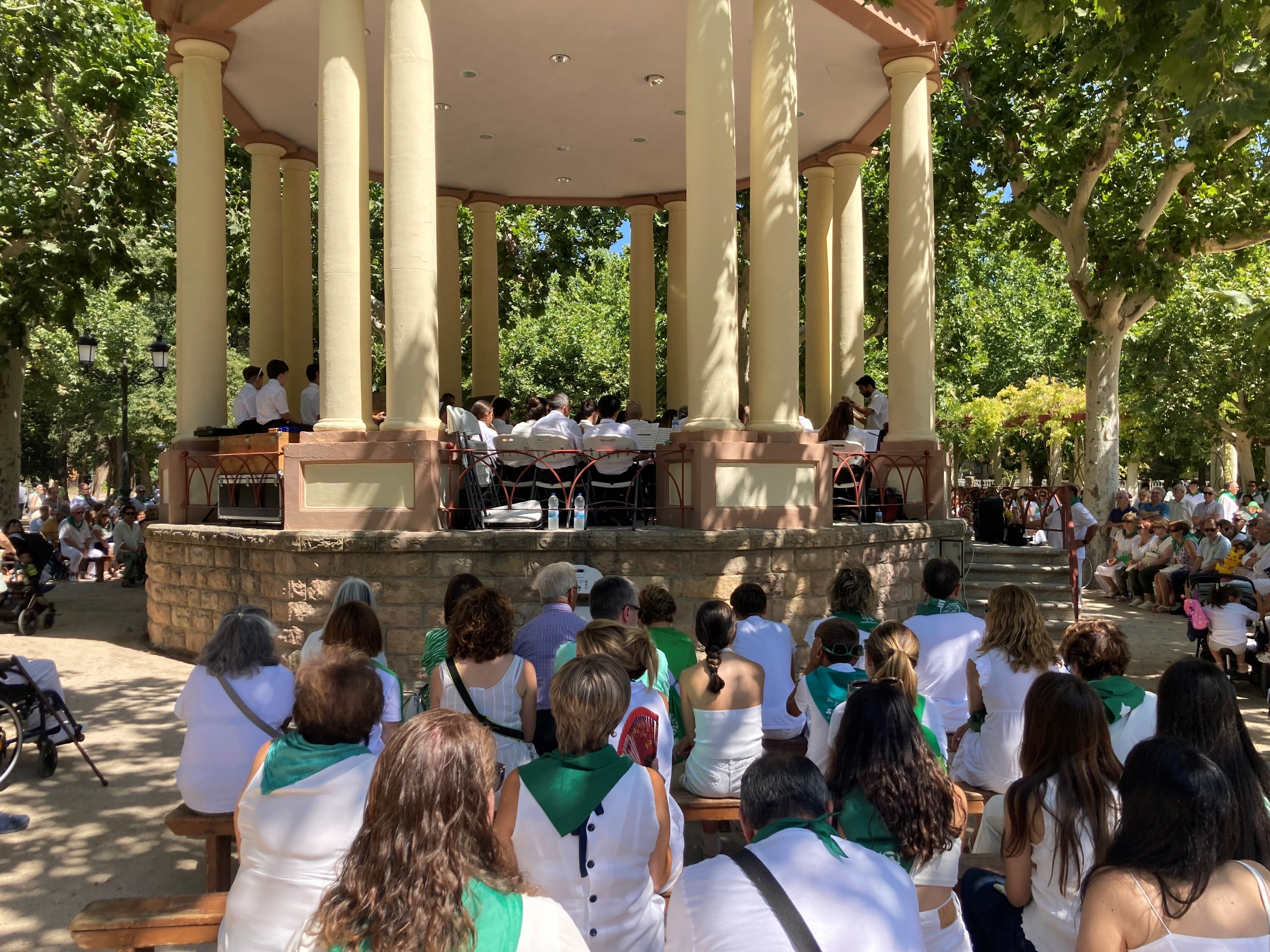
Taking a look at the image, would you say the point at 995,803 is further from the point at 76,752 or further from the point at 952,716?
the point at 76,752

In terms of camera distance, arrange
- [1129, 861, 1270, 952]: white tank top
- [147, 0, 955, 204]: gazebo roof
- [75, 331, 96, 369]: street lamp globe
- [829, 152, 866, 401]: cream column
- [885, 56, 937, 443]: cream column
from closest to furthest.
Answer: [1129, 861, 1270, 952]: white tank top, [147, 0, 955, 204]: gazebo roof, [885, 56, 937, 443]: cream column, [829, 152, 866, 401]: cream column, [75, 331, 96, 369]: street lamp globe

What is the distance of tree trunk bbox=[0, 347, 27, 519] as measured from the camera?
2005 cm

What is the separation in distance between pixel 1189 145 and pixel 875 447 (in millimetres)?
7146

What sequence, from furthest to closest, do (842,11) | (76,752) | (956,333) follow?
1. (956,333)
2. (842,11)
3. (76,752)

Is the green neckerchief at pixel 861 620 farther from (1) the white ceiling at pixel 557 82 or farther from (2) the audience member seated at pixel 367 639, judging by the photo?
(1) the white ceiling at pixel 557 82

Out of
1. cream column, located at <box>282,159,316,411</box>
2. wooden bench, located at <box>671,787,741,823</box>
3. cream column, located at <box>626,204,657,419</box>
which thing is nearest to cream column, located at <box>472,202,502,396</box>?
cream column, located at <box>626,204,657,419</box>

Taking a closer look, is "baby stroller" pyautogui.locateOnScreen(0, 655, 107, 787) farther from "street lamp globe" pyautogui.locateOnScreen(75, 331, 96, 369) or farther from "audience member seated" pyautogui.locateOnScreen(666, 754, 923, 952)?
"street lamp globe" pyautogui.locateOnScreen(75, 331, 96, 369)

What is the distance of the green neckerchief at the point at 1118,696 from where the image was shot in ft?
13.3

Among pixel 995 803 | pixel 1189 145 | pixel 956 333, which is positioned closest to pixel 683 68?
pixel 1189 145

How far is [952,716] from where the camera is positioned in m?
5.59

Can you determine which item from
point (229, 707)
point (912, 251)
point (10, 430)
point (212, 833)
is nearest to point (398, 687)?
point (229, 707)

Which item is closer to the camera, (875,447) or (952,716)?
(952,716)

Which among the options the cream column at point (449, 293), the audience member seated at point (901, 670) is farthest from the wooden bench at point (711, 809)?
the cream column at point (449, 293)

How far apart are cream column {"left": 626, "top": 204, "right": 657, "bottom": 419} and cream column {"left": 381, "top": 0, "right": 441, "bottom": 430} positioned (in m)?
8.60
